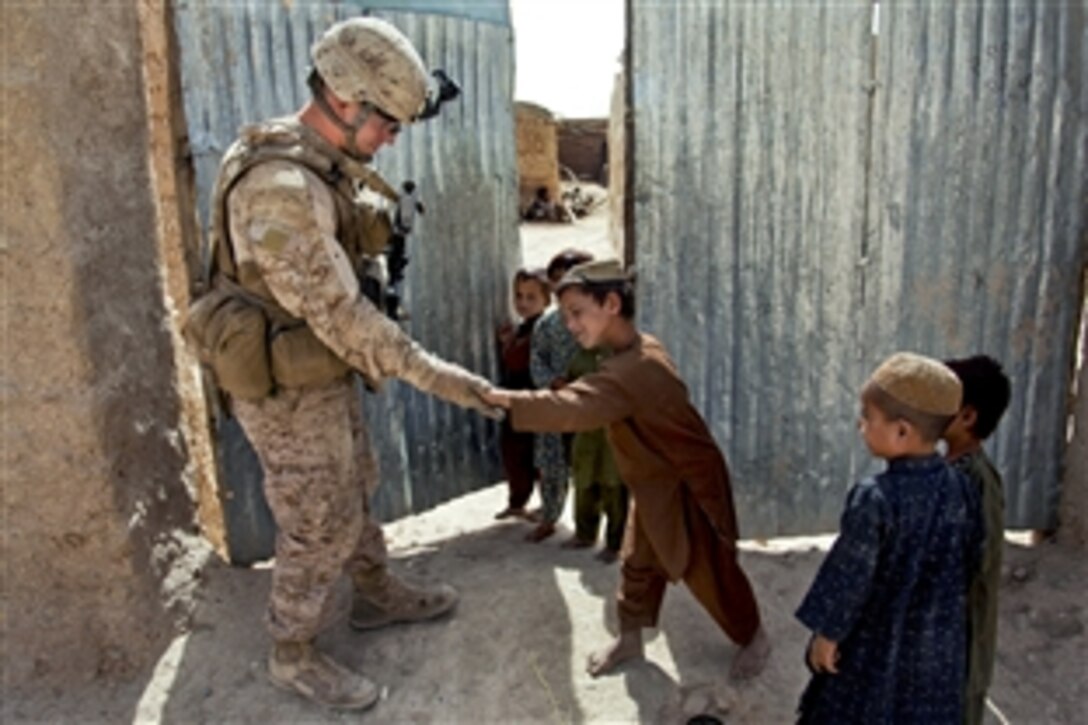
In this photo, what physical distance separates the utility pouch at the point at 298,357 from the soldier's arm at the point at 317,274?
0.17 feet

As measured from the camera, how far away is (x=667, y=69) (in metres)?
3.48

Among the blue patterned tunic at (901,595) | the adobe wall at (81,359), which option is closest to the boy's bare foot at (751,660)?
the blue patterned tunic at (901,595)

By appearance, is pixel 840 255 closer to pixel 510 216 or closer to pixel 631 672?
pixel 510 216

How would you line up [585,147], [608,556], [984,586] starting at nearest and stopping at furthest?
1. [984,586]
2. [608,556]
3. [585,147]

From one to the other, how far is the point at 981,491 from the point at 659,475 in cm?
90

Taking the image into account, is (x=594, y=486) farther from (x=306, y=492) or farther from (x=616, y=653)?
(x=306, y=492)

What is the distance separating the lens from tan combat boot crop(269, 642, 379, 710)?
285 cm

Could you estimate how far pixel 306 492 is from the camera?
2760 millimetres

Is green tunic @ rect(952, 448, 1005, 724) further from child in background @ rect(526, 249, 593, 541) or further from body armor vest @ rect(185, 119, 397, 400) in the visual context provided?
body armor vest @ rect(185, 119, 397, 400)

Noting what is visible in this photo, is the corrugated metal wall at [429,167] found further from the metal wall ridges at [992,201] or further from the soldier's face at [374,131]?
the metal wall ridges at [992,201]

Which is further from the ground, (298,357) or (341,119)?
(341,119)

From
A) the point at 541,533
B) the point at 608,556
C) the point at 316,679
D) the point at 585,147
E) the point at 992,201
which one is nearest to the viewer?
the point at 316,679

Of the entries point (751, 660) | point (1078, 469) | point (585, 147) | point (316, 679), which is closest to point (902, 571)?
point (751, 660)

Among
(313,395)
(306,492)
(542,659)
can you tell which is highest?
(313,395)
